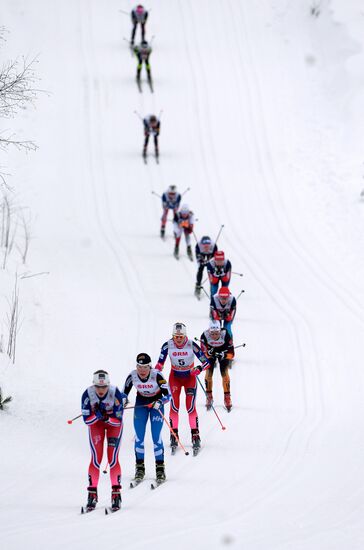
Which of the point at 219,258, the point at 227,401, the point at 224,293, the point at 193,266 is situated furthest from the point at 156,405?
the point at 193,266

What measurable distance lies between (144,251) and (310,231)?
4858mm

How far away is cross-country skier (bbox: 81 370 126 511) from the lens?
10.6 m

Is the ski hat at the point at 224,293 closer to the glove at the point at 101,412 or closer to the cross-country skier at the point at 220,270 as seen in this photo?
the cross-country skier at the point at 220,270

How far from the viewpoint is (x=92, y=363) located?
1548 cm

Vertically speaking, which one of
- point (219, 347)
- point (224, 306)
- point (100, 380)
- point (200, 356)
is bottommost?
point (100, 380)

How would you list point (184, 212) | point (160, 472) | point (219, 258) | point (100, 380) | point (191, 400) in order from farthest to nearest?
point (184, 212)
point (219, 258)
point (191, 400)
point (160, 472)
point (100, 380)

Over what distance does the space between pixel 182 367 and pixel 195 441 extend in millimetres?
1244

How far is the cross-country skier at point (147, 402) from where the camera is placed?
1130 cm

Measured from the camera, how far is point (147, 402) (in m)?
11.5

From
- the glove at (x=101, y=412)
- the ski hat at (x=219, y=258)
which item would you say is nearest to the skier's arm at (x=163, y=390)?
the glove at (x=101, y=412)

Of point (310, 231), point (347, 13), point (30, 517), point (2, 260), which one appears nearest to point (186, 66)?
point (347, 13)

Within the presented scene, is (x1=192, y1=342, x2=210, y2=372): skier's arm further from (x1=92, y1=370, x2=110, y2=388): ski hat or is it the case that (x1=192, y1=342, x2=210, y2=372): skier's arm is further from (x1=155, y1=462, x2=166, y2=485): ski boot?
(x1=92, y1=370, x2=110, y2=388): ski hat

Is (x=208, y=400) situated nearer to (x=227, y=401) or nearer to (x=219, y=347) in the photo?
(x=227, y=401)

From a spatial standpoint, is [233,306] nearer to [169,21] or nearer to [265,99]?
[265,99]
